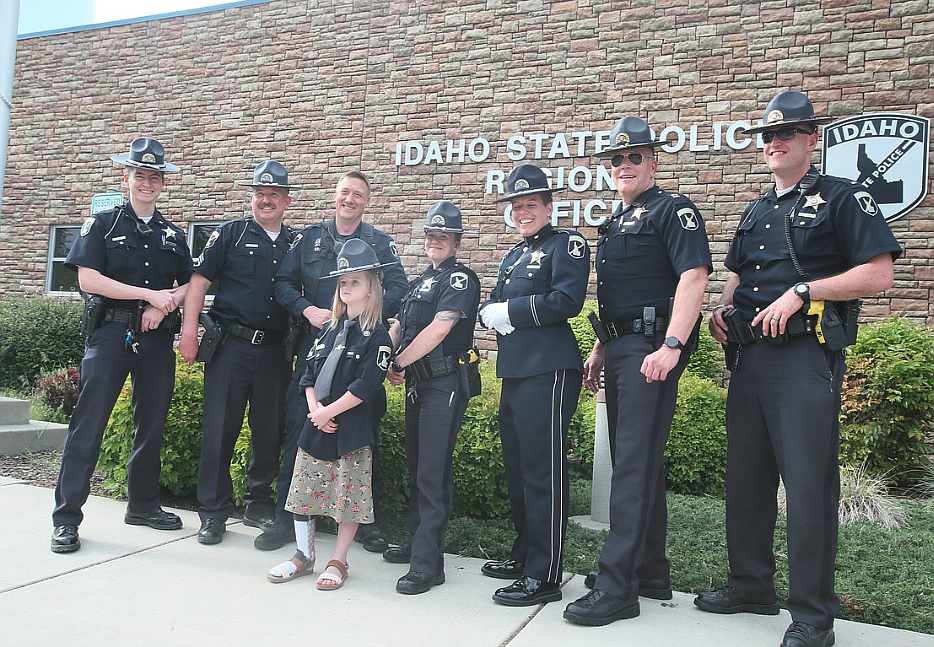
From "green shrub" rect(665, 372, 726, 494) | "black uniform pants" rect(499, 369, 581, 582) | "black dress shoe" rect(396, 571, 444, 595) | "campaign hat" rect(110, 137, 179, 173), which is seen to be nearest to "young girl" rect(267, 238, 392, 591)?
"black dress shoe" rect(396, 571, 444, 595)

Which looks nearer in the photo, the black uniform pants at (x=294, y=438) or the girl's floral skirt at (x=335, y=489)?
the girl's floral skirt at (x=335, y=489)

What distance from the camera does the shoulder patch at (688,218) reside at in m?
3.54

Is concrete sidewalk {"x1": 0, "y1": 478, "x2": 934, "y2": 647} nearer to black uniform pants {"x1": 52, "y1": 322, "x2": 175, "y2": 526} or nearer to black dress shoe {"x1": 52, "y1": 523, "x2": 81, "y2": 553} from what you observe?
black dress shoe {"x1": 52, "y1": 523, "x2": 81, "y2": 553}

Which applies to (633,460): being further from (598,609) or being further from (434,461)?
(434,461)

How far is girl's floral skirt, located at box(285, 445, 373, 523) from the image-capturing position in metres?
3.88

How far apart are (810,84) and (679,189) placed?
1.88m

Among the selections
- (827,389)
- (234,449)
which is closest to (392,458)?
(234,449)

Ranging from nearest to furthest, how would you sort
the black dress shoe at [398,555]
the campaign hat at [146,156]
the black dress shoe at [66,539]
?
the black dress shoe at [66,539]
the black dress shoe at [398,555]
the campaign hat at [146,156]

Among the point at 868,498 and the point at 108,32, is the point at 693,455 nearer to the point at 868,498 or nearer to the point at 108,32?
the point at 868,498

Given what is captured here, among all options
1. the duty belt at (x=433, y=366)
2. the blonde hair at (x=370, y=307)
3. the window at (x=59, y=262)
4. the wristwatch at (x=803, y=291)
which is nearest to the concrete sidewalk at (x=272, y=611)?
the duty belt at (x=433, y=366)

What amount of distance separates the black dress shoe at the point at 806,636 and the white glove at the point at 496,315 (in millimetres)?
1881

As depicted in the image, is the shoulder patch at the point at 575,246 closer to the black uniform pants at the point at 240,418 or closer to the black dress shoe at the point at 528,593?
the black dress shoe at the point at 528,593

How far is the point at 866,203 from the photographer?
10.6 feet

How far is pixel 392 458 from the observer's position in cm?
504
